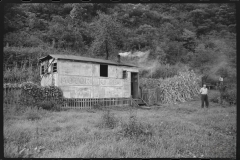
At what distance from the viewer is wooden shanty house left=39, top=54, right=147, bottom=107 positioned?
40.0 feet

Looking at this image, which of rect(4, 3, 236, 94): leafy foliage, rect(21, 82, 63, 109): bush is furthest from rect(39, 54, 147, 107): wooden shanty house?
rect(4, 3, 236, 94): leafy foliage

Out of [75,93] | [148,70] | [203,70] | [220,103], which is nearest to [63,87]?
[75,93]

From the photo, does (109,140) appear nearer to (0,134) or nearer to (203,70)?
(0,134)

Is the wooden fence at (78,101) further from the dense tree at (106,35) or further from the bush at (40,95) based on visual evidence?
the dense tree at (106,35)

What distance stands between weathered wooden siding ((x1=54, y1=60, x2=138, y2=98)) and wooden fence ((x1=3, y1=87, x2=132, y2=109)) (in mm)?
445

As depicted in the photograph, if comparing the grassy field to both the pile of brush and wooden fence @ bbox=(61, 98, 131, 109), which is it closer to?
wooden fence @ bbox=(61, 98, 131, 109)

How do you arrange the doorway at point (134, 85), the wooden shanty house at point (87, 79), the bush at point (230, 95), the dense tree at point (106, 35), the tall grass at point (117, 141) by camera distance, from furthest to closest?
the dense tree at point (106, 35), the doorway at point (134, 85), the bush at point (230, 95), the wooden shanty house at point (87, 79), the tall grass at point (117, 141)

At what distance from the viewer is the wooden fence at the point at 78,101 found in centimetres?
939

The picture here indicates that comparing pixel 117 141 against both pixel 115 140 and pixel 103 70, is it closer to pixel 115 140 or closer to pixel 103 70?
pixel 115 140

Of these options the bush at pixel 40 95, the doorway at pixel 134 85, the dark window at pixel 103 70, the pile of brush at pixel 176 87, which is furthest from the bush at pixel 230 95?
the bush at pixel 40 95

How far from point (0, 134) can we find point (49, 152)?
4.97 ft

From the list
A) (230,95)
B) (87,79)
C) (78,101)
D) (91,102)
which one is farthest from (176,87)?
(78,101)

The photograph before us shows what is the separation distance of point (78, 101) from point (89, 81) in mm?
2012

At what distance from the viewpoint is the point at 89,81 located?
13.4m
